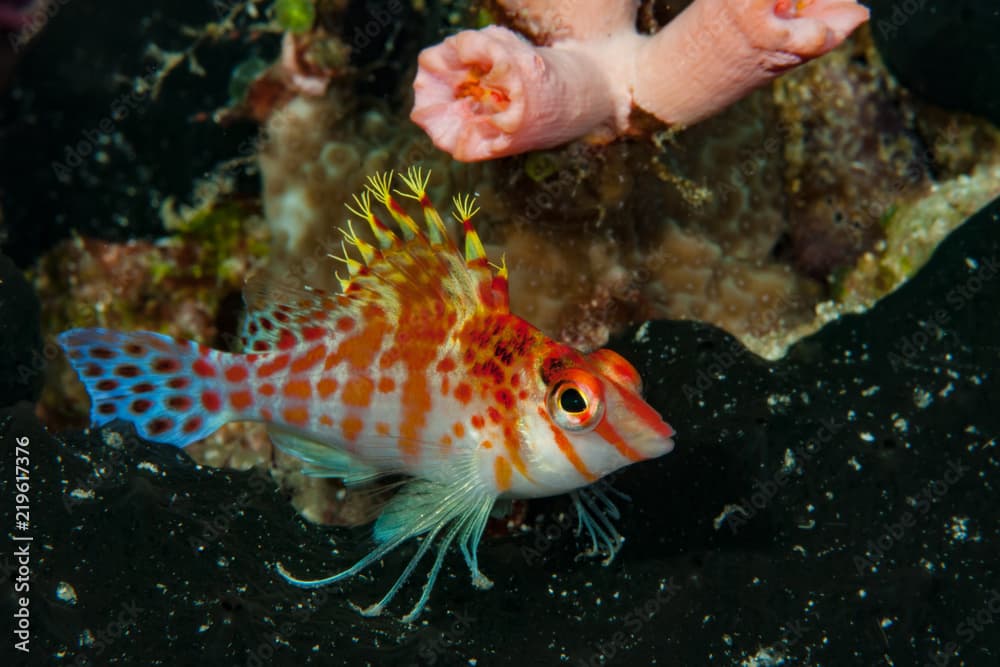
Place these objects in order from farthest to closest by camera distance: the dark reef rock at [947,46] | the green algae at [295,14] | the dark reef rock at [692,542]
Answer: the green algae at [295,14], the dark reef rock at [947,46], the dark reef rock at [692,542]

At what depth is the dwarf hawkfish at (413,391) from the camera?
2967 millimetres

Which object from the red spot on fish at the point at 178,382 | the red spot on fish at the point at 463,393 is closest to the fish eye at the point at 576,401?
the red spot on fish at the point at 463,393

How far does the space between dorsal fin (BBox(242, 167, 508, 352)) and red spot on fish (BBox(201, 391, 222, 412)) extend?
0.29 metres

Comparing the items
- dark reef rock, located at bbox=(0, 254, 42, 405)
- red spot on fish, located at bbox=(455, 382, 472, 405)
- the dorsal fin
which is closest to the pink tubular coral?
the dorsal fin

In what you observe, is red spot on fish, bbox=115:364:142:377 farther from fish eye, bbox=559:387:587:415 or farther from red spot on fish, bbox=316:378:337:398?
fish eye, bbox=559:387:587:415

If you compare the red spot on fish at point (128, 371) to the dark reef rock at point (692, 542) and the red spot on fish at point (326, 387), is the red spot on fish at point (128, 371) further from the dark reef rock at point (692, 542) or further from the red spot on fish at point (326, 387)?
the red spot on fish at point (326, 387)

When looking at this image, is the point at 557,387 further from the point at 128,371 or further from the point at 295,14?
the point at 295,14

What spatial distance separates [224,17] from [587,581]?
15.7 feet

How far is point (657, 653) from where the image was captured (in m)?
2.98

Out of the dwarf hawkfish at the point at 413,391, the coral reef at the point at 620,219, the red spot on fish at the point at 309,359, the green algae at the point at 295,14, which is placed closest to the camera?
the dwarf hawkfish at the point at 413,391

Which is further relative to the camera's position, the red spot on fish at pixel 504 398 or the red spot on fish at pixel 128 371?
the red spot on fish at pixel 128 371

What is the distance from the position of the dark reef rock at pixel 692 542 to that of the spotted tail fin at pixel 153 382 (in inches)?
6.0

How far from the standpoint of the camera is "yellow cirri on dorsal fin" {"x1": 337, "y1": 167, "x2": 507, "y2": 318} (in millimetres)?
3154

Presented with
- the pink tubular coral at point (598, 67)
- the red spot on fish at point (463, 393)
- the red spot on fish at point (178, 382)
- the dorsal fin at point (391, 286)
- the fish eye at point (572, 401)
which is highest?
the pink tubular coral at point (598, 67)
